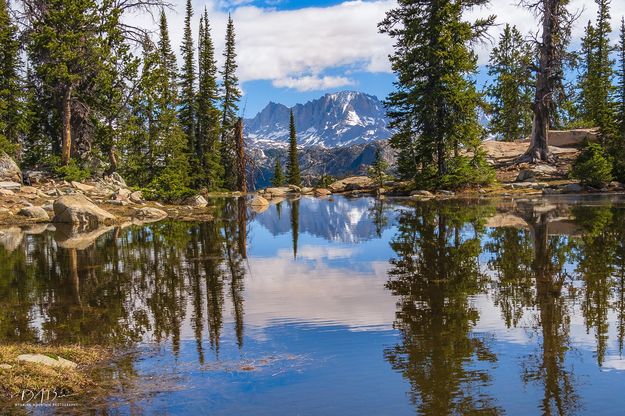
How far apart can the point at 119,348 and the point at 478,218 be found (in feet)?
60.6

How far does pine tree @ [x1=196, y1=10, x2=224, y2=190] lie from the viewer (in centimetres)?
6494

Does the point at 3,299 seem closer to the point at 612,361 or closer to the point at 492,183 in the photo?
the point at 612,361

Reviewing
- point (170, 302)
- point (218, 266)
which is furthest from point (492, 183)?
point (170, 302)

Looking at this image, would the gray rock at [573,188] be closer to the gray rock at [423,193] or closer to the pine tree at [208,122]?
the gray rock at [423,193]

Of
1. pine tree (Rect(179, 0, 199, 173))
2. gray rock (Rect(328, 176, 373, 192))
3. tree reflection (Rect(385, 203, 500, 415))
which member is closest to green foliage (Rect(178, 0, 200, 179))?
pine tree (Rect(179, 0, 199, 173))

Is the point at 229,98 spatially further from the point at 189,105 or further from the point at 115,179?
the point at 115,179

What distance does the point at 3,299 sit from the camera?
10.6 metres

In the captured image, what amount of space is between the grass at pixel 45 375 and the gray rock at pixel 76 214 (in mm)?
19399

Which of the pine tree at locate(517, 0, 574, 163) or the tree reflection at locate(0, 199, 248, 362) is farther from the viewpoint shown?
the pine tree at locate(517, 0, 574, 163)

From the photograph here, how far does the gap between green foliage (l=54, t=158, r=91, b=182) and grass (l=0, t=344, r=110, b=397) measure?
31080 mm

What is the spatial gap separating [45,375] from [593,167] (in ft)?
124
